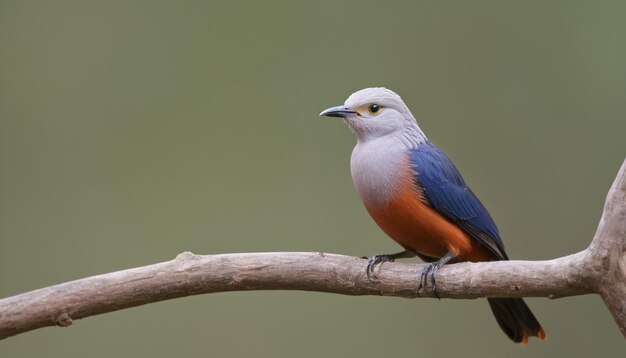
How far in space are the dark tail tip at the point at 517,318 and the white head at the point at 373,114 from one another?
725 mm

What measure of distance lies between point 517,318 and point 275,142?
244cm

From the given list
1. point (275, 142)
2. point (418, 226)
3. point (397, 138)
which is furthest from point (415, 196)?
point (275, 142)

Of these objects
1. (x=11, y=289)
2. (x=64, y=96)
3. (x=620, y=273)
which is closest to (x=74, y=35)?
(x=64, y=96)

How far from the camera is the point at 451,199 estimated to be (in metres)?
3.40

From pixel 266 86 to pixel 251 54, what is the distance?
22 centimetres

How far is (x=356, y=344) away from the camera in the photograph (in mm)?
5234

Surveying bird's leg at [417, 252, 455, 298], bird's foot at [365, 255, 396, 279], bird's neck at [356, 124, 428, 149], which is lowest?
bird's leg at [417, 252, 455, 298]

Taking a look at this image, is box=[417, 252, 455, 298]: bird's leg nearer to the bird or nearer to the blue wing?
the bird

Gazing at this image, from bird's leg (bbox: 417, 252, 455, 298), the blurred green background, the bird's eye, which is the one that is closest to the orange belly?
bird's leg (bbox: 417, 252, 455, 298)

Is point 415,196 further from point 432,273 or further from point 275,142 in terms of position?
point 275,142

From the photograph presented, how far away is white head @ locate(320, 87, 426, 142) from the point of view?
11.4ft

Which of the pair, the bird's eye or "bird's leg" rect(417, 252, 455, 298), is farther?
the bird's eye

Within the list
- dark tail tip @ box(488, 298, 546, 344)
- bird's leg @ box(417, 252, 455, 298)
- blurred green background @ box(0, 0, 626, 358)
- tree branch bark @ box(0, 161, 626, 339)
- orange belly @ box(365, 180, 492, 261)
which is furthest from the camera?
blurred green background @ box(0, 0, 626, 358)

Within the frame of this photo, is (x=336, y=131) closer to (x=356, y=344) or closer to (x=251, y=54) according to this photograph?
(x=251, y=54)
